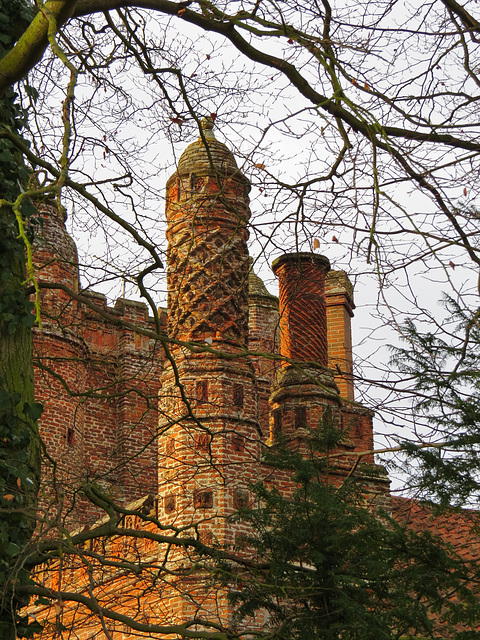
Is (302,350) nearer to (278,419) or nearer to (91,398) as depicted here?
(278,419)

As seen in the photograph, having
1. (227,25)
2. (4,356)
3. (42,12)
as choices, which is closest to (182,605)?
(4,356)

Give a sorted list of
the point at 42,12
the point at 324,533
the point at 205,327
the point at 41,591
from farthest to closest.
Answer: the point at 205,327
the point at 324,533
the point at 41,591
the point at 42,12

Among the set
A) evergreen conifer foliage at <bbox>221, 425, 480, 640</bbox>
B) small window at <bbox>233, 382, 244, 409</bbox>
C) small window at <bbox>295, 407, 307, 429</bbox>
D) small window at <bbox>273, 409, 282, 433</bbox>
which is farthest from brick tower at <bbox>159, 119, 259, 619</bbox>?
evergreen conifer foliage at <bbox>221, 425, 480, 640</bbox>

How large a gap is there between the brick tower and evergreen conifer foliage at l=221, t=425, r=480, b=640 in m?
1.81

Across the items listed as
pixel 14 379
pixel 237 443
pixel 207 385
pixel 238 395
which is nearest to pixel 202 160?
pixel 207 385

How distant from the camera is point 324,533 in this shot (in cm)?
779

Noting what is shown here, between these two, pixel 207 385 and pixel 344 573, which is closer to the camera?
pixel 344 573

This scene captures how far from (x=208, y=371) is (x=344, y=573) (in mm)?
3710

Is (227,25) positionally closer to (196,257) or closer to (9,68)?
(9,68)

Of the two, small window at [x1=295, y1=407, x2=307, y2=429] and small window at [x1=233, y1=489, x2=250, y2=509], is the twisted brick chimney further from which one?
small window at [x1=233, y1=489, x2=250, y2=509]

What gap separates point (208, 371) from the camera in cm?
1073

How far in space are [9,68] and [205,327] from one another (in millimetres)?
5381

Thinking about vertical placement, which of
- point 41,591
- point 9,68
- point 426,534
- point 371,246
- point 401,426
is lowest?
point 41,591

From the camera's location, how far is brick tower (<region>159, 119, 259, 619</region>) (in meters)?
10.2
